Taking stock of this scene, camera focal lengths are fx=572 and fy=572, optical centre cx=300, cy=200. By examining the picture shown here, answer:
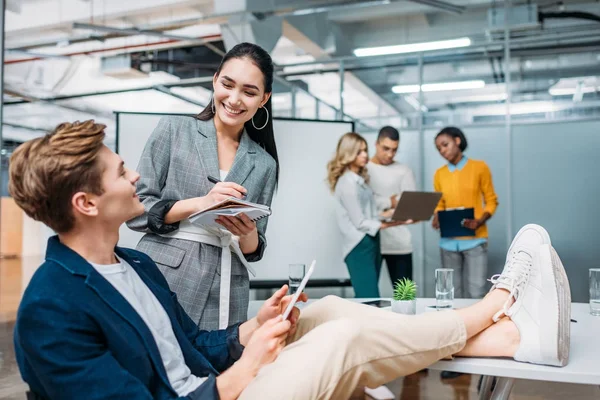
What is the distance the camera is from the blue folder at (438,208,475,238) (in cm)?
409

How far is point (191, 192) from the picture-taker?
1729 millimetres

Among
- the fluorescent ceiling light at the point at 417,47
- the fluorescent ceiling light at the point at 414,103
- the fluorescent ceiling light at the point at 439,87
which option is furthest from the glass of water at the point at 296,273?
the fluorescent ceiling light at the point at 417,47

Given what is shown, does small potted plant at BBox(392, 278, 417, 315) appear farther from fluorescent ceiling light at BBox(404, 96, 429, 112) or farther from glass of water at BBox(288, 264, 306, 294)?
A: fluorescent ceiling light at BBox(404, 96, 429, 112)

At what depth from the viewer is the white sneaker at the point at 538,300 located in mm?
1278

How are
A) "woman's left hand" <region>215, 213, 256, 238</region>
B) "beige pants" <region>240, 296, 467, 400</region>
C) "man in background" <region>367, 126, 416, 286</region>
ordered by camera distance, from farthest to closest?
"man in background" <region>367, 126, 416, 286</region> → "woman's left hand" <region>215, 213, 256, 238</region> → "beige pants" <region>240, 296, 467, 400</region>

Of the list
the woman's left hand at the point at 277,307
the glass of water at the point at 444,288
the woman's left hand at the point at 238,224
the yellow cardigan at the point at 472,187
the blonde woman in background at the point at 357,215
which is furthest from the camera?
the yellow cardigan at the point at 472,187

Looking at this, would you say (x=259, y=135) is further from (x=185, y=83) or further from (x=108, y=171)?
(x=185, y=83)

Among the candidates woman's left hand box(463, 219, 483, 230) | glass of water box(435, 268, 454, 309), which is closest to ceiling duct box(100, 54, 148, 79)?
woman's left hand box(463, 219, 483, 230)

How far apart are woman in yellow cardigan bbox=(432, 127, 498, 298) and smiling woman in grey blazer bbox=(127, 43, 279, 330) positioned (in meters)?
2.66

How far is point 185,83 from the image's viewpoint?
7.44 metres

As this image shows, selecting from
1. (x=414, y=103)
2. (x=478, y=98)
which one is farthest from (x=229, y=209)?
(x=478, y=98)

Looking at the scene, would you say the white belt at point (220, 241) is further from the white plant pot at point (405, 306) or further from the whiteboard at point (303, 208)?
the whiteboard at point (303, 208)

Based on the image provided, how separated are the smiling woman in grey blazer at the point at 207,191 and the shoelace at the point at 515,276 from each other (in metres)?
0.72

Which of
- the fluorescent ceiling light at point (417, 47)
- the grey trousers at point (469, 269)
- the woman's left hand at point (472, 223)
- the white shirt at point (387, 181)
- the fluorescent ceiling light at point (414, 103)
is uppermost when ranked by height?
the fluorescent ceiling light at point (417, 47)
